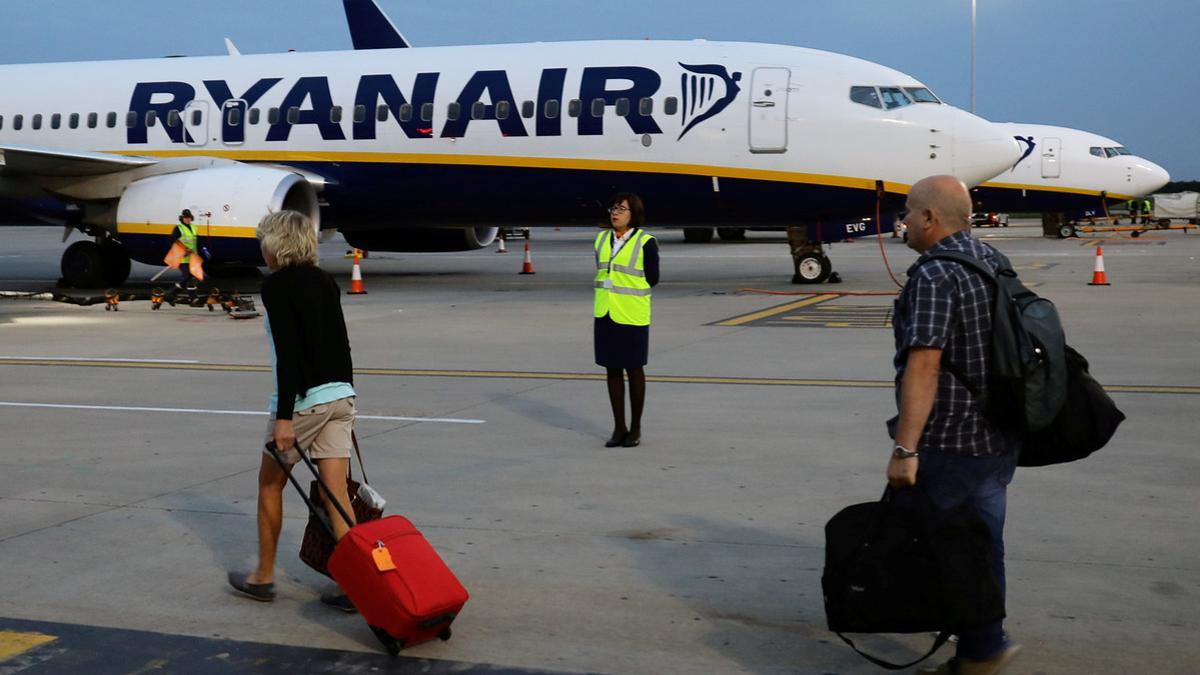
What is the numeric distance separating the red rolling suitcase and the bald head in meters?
2.16

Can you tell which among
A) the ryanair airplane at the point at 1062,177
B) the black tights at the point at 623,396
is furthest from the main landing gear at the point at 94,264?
the ryanair airplane at the point at 1062,177

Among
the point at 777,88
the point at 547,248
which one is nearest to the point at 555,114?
the point at 777,88

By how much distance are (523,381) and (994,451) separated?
7.67m

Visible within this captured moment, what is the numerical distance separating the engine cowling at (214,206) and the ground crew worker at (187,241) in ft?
0.56

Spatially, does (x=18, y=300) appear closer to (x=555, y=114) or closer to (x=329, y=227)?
(x=329, y=227)

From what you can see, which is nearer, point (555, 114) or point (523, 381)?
point (523, 381)

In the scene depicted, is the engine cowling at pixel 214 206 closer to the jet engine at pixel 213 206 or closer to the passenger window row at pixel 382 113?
the jet engine at pixel 213 206

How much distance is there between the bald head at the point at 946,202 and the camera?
14.6ft

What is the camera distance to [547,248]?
136 ft

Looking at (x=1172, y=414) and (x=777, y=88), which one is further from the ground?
(x=777, y=88)

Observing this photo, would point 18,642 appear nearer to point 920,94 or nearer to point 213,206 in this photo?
point 213,206

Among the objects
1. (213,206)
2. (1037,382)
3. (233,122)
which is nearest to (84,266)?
(233,122)

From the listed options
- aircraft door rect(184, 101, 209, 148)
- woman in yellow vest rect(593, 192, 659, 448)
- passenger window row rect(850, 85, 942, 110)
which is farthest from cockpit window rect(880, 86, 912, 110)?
woman in yellow vest rect(593, 192, 659, 448)

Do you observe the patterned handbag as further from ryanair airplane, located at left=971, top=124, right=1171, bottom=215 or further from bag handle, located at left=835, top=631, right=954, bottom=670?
ryanair airplane, located at left=971, top=124, right=1171, bottom=215
